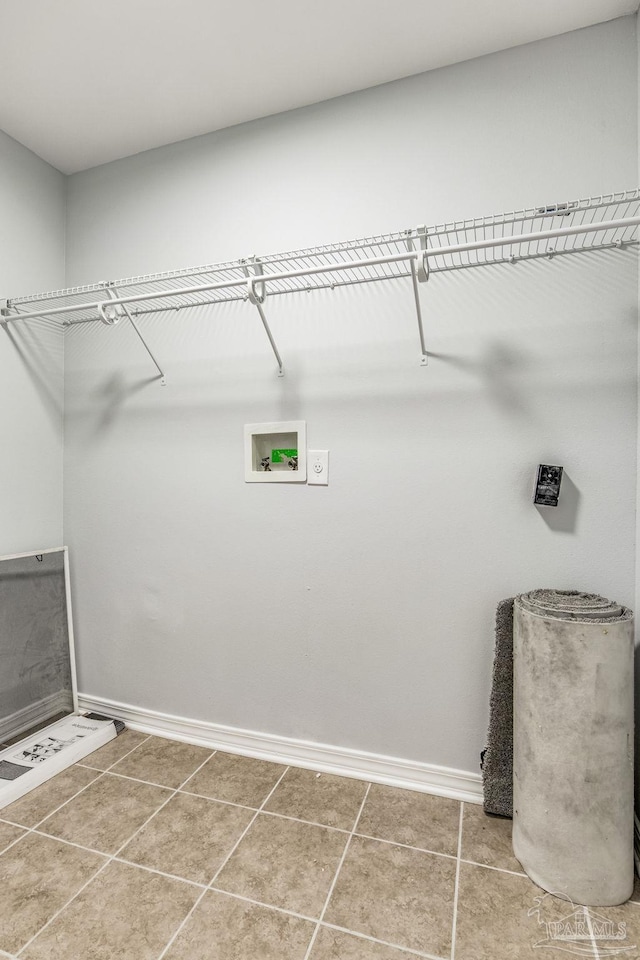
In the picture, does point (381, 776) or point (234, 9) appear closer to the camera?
point (234, 9)

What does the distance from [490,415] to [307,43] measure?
4.70ft

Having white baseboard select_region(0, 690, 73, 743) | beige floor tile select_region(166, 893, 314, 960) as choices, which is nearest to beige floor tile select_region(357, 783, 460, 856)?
beige floor tile select_region(166, 893, 314, 960)

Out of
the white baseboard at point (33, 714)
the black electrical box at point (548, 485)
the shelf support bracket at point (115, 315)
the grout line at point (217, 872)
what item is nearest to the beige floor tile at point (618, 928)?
the grout line at point (217, 872)

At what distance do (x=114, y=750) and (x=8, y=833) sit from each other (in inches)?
20.5

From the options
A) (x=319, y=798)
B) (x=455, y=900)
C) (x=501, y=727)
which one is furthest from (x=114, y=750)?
(x=501, y=727)

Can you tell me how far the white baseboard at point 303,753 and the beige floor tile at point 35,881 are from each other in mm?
670

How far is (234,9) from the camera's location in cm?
157

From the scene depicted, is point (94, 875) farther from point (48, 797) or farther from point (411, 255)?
point (411, 255)

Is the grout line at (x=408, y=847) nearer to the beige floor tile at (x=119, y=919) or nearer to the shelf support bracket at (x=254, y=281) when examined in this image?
the beige floor tile at (x=119, y=919)

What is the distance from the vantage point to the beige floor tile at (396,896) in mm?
1236

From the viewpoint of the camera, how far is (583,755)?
1302 mm

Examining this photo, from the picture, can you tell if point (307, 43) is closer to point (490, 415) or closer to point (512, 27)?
point (512, 27)

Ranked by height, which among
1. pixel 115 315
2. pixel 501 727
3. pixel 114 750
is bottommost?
pixel 114 750

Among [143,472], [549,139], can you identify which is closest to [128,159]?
[143,472]
